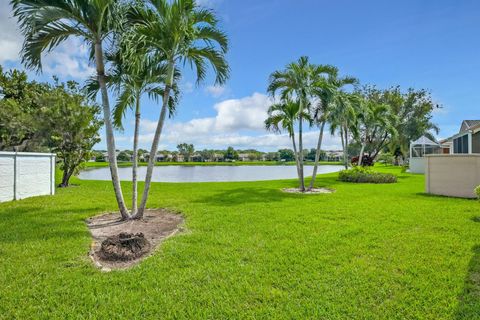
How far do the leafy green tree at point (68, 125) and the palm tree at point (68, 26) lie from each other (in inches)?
324

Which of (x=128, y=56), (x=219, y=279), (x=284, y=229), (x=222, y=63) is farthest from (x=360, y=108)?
(x=219, y=279)

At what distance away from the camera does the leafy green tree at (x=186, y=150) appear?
86875 millimetres

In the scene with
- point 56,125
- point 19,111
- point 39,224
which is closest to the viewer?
point 39,224

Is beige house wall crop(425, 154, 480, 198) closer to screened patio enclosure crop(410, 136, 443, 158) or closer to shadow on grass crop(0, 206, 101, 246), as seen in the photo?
shadow on grass crop(0, 206, 101, 246)

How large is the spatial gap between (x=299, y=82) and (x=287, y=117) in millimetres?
1658

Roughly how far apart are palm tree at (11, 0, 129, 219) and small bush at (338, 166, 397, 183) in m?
13.1

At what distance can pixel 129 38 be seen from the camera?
17.0 ft

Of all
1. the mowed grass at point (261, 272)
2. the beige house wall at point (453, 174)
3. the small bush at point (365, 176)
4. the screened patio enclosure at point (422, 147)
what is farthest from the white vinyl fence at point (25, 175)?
the screened patio enclosure at point (422, 147)

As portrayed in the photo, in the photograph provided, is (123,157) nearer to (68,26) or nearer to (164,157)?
(164,157)

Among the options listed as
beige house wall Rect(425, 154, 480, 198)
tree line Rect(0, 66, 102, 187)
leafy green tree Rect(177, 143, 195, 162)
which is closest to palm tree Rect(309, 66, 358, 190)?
beige house wall Rect(425, 154, 480, 198)

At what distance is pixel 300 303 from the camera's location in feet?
8.67

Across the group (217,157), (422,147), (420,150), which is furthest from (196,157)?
(422,147)

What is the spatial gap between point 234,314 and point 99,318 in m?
1.20

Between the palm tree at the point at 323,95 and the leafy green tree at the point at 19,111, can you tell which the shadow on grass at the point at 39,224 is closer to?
the leafy green tree at the point at 19,111
